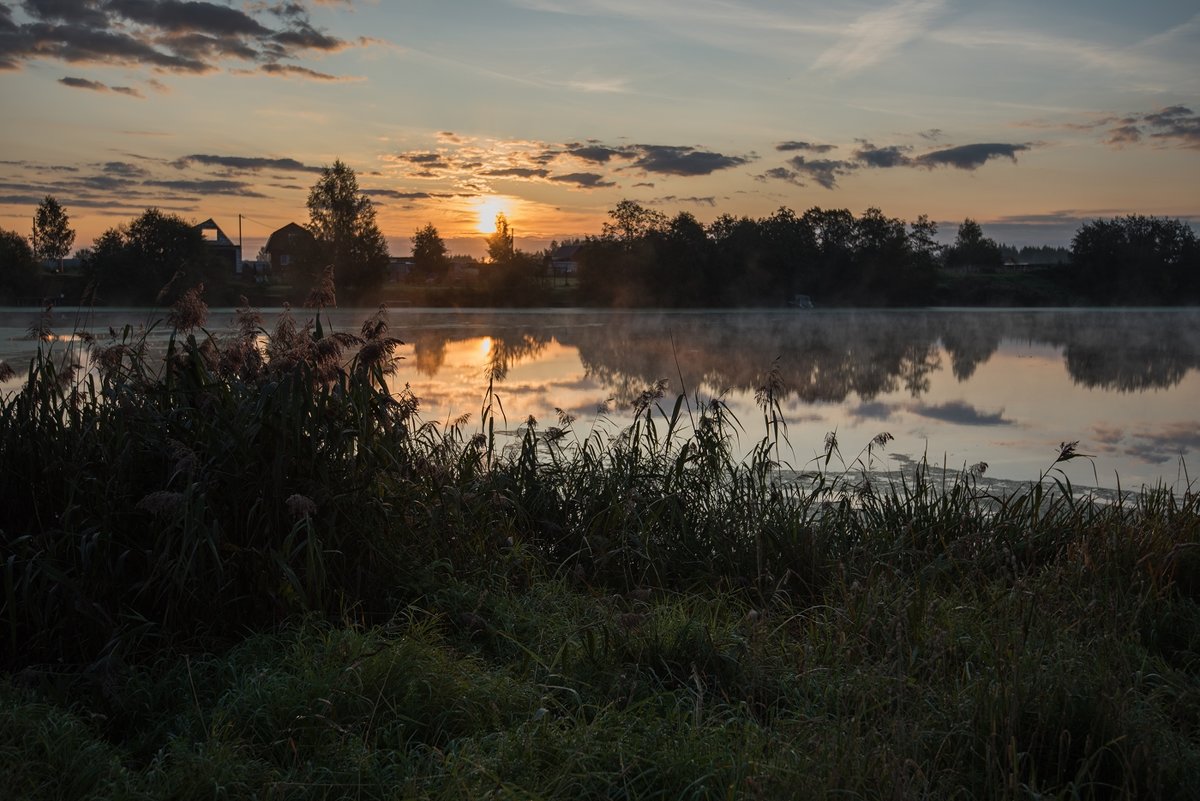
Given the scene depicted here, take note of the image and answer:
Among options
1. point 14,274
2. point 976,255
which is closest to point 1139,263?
point 976,255

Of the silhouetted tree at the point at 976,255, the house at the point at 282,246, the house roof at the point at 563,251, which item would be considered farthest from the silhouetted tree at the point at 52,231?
the silhouetted tree at the point at 976,255

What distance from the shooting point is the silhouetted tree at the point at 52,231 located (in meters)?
63.8

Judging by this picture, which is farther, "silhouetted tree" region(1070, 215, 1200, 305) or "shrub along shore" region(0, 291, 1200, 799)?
"silhouetted tree" region(1070, 215, 1200, 305)

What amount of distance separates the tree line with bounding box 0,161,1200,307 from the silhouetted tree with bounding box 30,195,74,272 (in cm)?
10

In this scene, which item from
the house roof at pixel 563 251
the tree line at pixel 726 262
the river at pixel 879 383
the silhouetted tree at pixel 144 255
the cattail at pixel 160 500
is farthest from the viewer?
the house roof at pixel 563 251

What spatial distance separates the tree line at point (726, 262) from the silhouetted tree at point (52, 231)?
0.34 ft

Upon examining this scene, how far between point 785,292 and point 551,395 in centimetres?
4264

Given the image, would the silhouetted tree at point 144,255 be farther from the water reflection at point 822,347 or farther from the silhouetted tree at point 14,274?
the water reflection at point 822,347

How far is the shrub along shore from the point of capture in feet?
9.16

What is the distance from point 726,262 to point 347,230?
79.7 ft

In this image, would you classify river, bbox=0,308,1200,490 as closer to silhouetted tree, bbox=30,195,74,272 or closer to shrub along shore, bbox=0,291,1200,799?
shrub along shore, bbox=0,291,1200,799

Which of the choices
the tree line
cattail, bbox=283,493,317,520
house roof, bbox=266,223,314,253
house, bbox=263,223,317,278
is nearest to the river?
cattail, bbox=283,493,317,520

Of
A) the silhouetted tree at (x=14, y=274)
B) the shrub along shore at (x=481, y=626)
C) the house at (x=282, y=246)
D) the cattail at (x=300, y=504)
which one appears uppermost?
the house at (x=282, y=246)

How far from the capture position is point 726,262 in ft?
171
